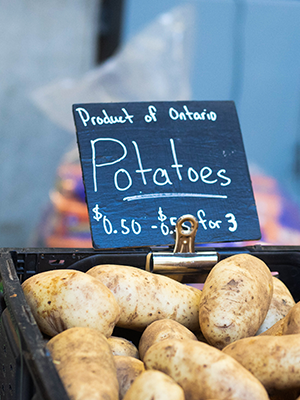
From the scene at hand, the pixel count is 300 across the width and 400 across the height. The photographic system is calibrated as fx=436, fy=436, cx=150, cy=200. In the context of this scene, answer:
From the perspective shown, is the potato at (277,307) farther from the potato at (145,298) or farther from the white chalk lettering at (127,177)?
the white chalk lettering at (127,177)

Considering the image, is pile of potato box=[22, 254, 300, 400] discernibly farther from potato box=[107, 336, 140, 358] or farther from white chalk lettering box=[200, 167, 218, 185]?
white chalk lettering box=[200, 167, 218, 185]

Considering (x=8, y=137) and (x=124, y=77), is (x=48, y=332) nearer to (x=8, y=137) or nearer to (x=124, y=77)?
(x=124, y=77)

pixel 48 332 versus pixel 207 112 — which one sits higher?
pixel 207 112

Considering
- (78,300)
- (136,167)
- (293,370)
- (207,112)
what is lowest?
(293,370)

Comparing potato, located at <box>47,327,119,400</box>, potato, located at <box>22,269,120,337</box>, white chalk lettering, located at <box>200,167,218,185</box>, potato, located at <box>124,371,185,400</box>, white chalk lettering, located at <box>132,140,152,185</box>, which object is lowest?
potato, located at <box>124,371,185,400</box>

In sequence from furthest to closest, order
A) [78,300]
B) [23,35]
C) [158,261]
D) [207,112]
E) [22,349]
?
[23,35]
[207,112]
[158,261]
[78,300]
[22,349]

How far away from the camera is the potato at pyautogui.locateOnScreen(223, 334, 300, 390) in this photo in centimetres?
61

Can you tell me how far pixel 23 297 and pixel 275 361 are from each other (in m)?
0.38

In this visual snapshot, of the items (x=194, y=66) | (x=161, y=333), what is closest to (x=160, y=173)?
(x=161, y=333)

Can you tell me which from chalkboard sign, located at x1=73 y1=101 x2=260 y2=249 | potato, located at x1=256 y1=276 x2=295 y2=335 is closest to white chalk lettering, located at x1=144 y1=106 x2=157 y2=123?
chalkboard sign, located at x1=73 y1=101 x2=260 y2=249

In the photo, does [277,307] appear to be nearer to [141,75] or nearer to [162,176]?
[162,176]

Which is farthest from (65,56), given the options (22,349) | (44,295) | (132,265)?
(22,349)

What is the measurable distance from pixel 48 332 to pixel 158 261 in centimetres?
33

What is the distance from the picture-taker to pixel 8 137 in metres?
2.79
